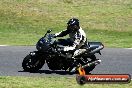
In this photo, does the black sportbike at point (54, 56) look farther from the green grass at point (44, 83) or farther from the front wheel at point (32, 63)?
the green grass at point (44, 83)

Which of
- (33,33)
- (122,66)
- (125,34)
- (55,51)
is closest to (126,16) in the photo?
(125,34)

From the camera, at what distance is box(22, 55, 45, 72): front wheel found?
1527cm

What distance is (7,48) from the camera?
69.5 feet

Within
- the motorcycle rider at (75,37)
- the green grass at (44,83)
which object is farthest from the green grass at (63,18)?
the green grass at (44,83)

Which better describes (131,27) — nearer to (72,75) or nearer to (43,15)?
(43,15)

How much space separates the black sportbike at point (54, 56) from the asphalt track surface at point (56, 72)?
25 centimetres

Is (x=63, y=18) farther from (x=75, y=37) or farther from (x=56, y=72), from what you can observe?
(x=75, y=37)

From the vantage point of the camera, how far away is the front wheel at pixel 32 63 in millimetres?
15266

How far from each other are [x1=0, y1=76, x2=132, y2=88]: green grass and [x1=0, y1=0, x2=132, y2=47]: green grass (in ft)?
33.3

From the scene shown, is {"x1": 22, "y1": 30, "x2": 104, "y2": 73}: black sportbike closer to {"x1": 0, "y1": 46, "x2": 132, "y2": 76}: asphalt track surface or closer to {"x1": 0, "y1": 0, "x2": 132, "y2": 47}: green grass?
{"x1": 0, "y1": 46, "x2": 132, "y2": 76}: asphalt track surface

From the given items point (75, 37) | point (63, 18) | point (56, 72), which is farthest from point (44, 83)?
point (63, 18)

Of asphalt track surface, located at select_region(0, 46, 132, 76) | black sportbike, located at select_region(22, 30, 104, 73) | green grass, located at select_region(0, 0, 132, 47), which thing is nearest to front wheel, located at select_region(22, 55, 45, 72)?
black sportbike, located at select_region(22, 30, 104, 73)

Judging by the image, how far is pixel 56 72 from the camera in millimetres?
15508

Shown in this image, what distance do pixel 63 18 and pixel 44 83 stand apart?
19.5 meters
